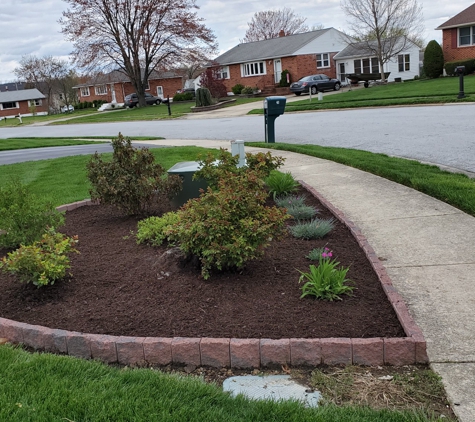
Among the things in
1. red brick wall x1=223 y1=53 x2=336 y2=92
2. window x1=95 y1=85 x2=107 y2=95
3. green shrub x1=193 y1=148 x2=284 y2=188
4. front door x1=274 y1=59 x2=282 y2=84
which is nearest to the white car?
window x1=95 y1=85 x2=107 y2=95

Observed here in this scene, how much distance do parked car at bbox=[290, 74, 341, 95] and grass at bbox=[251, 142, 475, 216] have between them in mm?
30195

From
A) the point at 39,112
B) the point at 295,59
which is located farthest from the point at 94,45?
the point at 39,112

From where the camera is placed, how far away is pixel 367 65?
4778cm

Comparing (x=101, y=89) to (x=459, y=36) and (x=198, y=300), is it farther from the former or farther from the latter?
(x=198, y=300)

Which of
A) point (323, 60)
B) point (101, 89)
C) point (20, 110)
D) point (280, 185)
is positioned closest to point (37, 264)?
point (280, 185)

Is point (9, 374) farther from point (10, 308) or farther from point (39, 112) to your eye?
point (39, 112)

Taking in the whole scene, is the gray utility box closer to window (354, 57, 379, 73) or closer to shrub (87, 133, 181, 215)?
shrub (87, 133, 181, 215)

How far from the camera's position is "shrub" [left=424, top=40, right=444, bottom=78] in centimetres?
3984

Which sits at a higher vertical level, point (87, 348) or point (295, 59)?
point (295, 59)

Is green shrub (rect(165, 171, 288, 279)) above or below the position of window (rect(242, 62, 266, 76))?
below

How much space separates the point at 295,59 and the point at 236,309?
46779 mm

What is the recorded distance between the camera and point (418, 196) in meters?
7.10

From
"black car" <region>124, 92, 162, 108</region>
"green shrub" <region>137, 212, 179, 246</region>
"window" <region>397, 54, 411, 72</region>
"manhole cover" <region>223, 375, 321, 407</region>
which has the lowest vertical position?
"manhole cover" <region>223, 375, 321, 407</region>

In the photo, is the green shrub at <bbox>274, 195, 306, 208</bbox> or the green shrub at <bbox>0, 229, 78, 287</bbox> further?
the green shrub at <bbox>274, 195, 306, 208</bbox>
